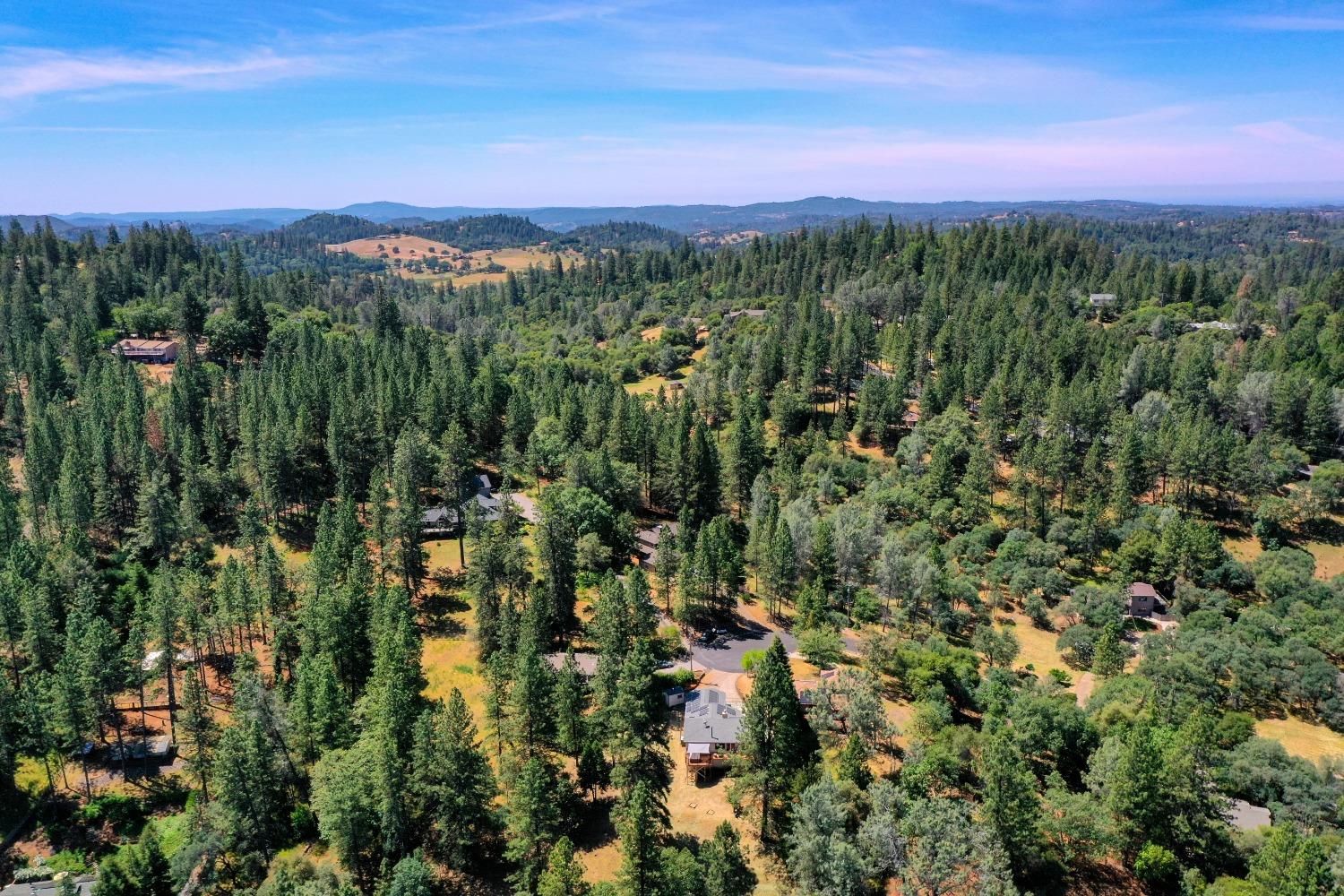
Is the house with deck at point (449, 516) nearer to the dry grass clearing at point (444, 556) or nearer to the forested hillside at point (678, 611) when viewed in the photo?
the forested hillside at point (678, 611)

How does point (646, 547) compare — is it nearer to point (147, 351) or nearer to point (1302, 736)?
point (1302, 736)

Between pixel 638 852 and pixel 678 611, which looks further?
pixel 678 611

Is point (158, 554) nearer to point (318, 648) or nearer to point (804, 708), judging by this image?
point (318, 648)

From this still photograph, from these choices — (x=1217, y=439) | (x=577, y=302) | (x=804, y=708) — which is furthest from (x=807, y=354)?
(x=577, y=302)

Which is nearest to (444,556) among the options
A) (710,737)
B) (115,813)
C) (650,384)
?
(115,813)

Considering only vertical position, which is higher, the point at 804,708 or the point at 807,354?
the point at 807,354
